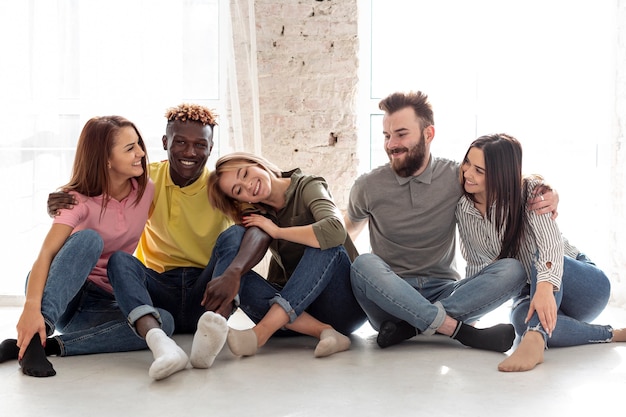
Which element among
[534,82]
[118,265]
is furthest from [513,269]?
[534,82]

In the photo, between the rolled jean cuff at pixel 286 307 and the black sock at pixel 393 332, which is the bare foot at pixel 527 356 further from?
the rolled jean cuff at pixel 286 307

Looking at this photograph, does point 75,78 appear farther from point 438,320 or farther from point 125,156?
point 438,320

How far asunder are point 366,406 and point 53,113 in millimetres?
2629

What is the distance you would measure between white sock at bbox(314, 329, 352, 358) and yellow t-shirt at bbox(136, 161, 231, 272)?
586 mm

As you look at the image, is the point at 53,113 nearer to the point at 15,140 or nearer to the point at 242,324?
the point at 15,140

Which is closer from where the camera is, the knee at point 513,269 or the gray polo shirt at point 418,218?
the knee at point 513,269

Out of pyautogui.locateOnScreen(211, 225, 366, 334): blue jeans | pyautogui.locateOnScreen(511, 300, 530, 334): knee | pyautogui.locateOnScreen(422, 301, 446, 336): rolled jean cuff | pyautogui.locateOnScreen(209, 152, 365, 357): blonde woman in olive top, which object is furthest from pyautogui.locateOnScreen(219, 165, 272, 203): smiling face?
pyautogui.locateOnScreen(511, 300, 530, 334): knee

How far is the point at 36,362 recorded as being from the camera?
221cm

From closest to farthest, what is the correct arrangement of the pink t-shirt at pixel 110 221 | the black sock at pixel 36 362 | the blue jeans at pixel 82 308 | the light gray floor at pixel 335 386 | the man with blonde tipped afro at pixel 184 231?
the light gray floor at pixel 335 386
the black sock at pixel 36 362
the blue jeans at pixel 82 308
the pink t-shirt at pixel 110 221
the man with blonde tipped afro at pixel 184 231

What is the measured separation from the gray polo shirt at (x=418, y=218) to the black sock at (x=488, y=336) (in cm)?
31

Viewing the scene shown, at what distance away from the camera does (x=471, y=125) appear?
386cm

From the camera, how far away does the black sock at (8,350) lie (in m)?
2.36

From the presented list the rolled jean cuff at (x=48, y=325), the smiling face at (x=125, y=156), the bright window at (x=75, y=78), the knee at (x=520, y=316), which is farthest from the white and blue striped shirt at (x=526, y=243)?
the bright window at (x=75, y=78)

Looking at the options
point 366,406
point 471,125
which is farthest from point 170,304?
point 471,125
